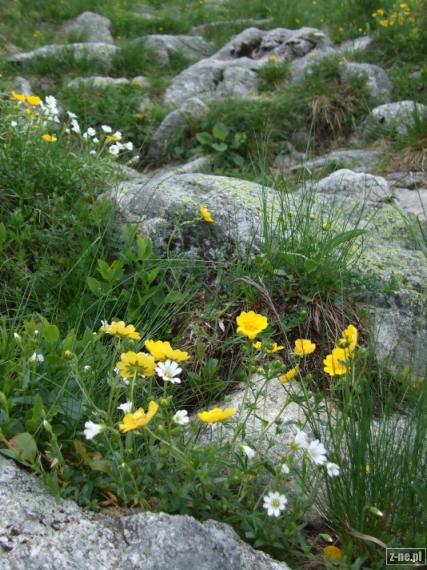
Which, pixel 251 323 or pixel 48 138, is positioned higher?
pixel 48 138

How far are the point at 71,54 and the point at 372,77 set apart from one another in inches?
147

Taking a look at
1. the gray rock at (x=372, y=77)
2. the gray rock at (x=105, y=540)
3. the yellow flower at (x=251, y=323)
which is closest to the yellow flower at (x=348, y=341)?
the yellow flower at (x=251, y=323)

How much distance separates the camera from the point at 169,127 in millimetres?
6641

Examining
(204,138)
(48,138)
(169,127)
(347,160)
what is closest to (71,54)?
(169,127)

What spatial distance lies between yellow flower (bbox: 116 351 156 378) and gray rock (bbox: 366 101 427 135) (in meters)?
4.66

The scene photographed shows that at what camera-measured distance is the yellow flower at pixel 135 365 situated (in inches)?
72.7

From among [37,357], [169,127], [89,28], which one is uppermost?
[89,28]

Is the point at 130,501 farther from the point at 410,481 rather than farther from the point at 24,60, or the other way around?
the point at 24,60

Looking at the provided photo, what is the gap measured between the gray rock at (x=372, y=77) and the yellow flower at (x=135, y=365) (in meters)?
5.69

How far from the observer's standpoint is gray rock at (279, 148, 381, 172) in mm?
5699

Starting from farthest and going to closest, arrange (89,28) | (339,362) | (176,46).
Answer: (89,28) → (176,46) → (339,362)

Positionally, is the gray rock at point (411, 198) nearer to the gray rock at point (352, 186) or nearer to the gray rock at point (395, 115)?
the gray rock at point (352, 186)

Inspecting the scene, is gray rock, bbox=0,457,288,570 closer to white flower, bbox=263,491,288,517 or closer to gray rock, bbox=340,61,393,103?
white flower, bbox=263,491,288,517

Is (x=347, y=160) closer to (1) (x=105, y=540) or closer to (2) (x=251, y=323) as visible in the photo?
(2) (x=251, y=323)
